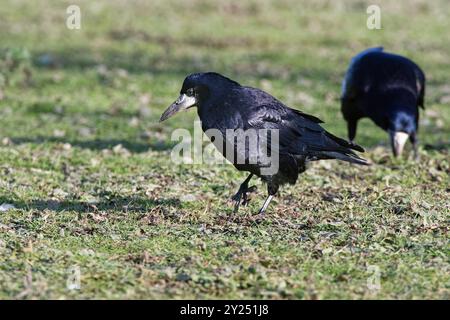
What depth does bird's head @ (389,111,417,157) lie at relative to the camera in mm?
9016

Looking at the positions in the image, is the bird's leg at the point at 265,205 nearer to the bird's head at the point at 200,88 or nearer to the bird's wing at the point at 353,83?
the bird's head at the point at 200,88

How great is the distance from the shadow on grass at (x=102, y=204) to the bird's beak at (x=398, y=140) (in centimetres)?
297

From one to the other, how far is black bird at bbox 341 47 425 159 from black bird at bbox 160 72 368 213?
2.46 m

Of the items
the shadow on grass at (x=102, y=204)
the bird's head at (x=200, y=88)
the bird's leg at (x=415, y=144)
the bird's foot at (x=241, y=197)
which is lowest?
the shadow on grass at (x=102, y=204)

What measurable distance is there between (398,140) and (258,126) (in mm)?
2996

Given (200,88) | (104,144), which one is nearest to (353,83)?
(104,144)

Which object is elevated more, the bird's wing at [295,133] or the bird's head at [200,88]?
the bird's head at [200,88]

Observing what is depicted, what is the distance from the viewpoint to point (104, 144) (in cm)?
955

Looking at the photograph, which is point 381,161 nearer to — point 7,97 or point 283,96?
point 283,96

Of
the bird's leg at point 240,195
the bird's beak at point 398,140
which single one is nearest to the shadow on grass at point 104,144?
the bird's beak at point 398,140

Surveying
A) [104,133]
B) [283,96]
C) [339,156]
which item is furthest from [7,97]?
[339,156]

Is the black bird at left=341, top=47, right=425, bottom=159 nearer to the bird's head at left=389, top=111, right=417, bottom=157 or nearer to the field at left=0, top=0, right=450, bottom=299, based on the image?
the bird's head at left=389, top=111, right=417, bottom=157

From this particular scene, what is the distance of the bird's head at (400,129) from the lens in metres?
9.02

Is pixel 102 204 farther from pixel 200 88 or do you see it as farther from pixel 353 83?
pixel 353 83
